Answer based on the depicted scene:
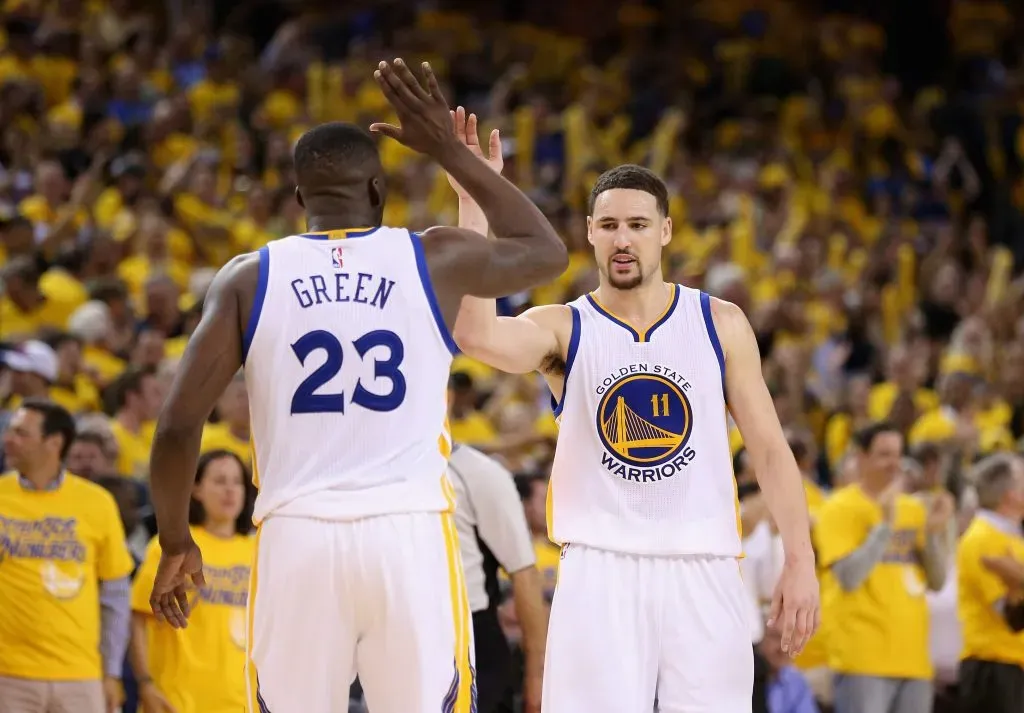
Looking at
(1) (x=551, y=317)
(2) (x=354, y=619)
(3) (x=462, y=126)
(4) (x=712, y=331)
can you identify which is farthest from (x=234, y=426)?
(2) (x=354, y=619)

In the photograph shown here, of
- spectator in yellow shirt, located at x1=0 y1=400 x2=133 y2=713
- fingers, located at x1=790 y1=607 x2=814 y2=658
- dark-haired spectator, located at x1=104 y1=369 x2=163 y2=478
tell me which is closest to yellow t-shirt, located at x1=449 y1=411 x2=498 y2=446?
dark-haired spectator, located at x1=104 y1=369 x2=163 y2=478

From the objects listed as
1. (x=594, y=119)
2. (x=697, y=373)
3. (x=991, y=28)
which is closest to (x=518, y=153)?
(x=594, y=119)

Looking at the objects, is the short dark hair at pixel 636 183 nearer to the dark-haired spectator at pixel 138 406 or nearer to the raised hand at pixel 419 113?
the raised hand at pixel 419 113

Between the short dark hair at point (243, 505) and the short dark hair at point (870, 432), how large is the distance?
12.8 feet

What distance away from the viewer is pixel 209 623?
7258 mm

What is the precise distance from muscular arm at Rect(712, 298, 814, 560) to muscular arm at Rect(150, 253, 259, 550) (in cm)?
201

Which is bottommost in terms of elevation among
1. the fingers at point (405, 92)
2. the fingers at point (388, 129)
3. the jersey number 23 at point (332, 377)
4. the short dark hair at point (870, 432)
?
the jersey number 23 at point (332, 377)

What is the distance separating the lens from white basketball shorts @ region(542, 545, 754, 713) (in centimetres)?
562

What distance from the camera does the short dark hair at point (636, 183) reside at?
6125 millimetres

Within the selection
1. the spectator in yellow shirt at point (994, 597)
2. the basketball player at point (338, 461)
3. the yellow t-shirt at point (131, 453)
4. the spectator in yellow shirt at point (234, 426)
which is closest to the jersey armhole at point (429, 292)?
the basketball player at point (338, 461)

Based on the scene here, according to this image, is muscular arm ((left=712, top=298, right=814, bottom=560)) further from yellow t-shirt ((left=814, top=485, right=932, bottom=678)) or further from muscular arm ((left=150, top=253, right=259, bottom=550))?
yellow t-shirt ((left=814, top=485, right=932, bottom=678))

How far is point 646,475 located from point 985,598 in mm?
3935

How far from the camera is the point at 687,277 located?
14148mm

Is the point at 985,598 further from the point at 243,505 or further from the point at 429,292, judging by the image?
the point at 429,292
